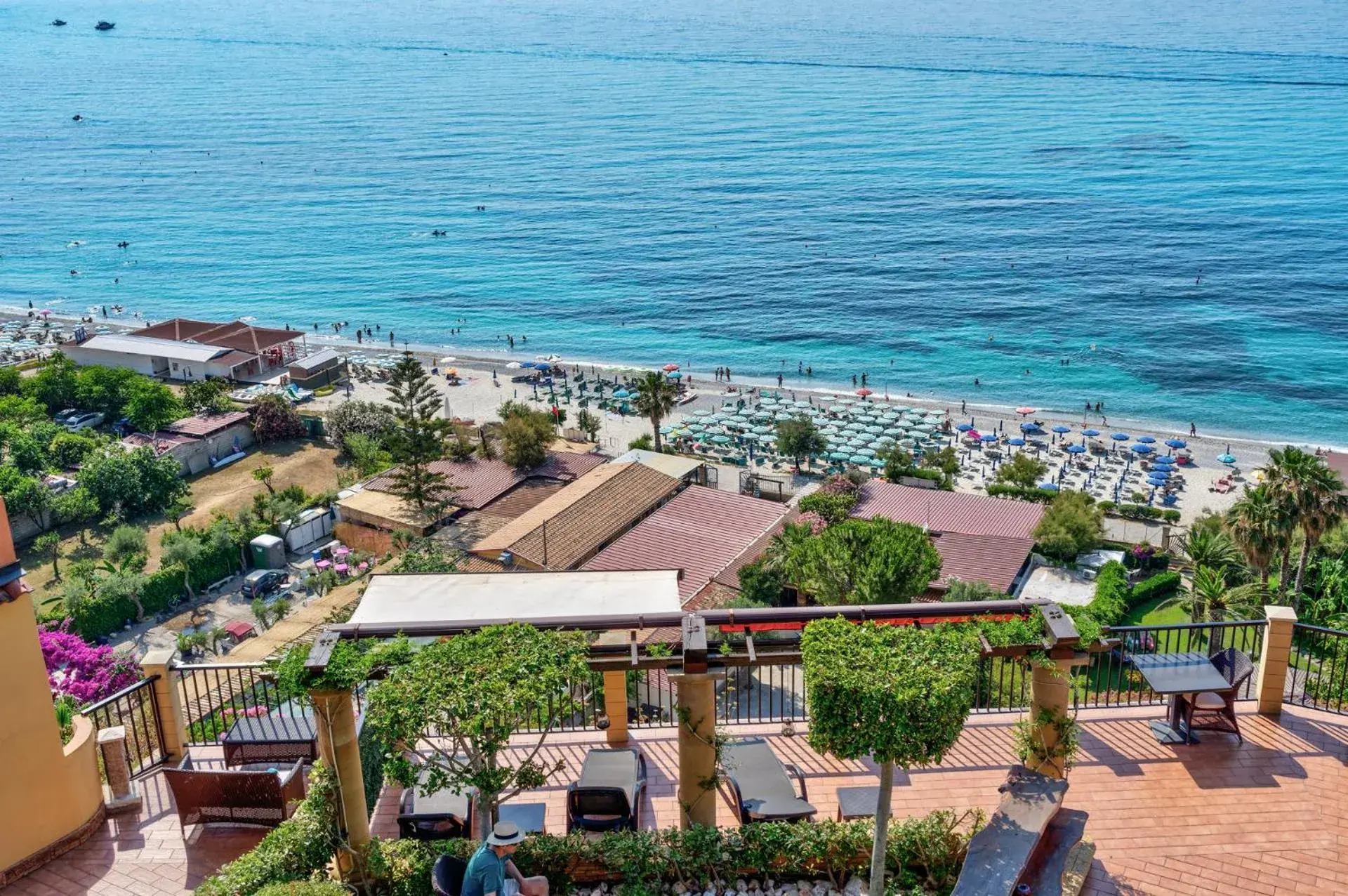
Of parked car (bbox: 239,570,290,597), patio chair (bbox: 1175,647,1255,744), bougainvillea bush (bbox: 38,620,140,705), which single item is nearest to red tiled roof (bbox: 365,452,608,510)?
parked car (bbox: 239,570,290,597)

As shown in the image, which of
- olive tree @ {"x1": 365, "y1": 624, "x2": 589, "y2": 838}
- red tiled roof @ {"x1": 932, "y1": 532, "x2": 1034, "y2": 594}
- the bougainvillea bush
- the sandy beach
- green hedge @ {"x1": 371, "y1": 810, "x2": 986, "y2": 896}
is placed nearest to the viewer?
olive tree @ {"x1": 365, "y1": 624, "x2": 589, "y2": 838}

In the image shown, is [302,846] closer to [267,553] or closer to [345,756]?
[345,756]

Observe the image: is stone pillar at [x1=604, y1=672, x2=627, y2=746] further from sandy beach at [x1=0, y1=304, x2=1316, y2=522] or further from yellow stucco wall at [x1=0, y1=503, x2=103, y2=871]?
sandy beach at [x1=0, y1=304, x2=1316, y2=522]

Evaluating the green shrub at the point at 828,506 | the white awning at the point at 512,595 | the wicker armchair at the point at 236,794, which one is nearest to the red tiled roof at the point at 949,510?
the green shrub at the point at 828,506

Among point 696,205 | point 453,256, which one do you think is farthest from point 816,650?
point 696,205

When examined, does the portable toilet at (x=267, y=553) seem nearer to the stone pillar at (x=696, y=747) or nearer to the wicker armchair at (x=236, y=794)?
the wicker armchair at (x=236, y=794)

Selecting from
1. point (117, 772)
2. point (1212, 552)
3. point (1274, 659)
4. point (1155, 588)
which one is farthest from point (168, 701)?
point (1155, 588)

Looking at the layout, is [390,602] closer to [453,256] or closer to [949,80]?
[453,256]
